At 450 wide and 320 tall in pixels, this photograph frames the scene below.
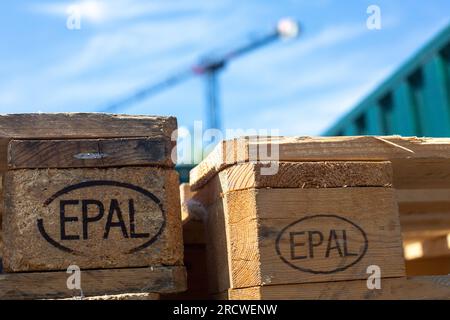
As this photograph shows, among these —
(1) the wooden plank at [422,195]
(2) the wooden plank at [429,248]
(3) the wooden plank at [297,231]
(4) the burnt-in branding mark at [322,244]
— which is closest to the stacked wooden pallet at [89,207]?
(3) the wooden plank at [297,231]

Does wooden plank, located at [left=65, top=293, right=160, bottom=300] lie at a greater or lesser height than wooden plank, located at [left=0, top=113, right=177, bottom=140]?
lesser

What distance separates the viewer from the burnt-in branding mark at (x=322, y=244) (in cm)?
234

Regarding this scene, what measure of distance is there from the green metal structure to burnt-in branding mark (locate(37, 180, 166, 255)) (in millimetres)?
5039

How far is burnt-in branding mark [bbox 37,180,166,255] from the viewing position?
230cm

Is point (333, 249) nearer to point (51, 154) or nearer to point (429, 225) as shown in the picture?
point (51, 154)

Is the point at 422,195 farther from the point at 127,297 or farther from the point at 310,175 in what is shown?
the point at 127,297

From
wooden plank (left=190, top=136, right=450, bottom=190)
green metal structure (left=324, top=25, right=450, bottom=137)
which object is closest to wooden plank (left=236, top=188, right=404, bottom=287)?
wooden plank (left=190, top=136, right=450, bottom=190)

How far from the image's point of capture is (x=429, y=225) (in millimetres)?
3746

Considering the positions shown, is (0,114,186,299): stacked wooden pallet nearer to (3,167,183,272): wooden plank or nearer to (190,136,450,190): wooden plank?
(3,167,183,272): wooden plank

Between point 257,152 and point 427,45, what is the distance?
5454 mm

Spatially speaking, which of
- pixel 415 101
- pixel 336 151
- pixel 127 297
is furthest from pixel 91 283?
pixel 415 101

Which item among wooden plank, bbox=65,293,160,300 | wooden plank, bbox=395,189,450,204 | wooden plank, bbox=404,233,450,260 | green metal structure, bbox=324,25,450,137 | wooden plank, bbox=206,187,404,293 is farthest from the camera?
green metal structure, bbox=324,25,450,137

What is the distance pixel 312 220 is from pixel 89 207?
0.73 meters

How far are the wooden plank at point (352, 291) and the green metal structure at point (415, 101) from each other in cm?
460
